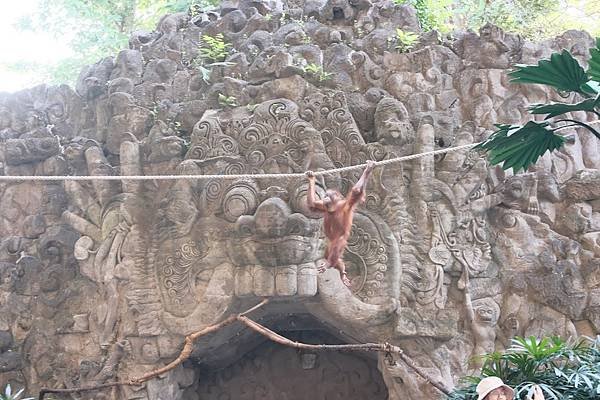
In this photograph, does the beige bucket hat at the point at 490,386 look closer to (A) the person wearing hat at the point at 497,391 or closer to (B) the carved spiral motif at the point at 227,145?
(A) the person wearing hat at the point at 497,391

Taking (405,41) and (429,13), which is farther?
(429,13)

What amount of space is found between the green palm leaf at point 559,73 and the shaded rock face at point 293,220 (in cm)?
220

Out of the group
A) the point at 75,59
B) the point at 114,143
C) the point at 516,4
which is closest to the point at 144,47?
the point at 114,143

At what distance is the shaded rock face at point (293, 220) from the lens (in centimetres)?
558

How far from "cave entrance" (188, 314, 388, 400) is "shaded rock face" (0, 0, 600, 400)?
31 cm

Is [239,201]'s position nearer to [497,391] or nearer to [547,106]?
[497,391]

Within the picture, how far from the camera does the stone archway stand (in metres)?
6.93

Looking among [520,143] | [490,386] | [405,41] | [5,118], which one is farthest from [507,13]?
[5,118]

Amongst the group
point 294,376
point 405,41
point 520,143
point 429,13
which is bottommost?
point 294,376

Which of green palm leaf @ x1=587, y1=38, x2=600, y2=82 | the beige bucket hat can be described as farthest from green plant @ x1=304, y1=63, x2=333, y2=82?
the beige bucket hat

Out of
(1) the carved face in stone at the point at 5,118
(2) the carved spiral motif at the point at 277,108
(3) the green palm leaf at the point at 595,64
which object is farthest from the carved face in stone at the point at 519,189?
(1) the carved face in stone at the point at 5,118

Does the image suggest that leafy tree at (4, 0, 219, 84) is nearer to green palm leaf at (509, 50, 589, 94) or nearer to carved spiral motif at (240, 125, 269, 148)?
carved spiral motif at (240, 125, 269, 148)

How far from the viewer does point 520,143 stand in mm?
3777

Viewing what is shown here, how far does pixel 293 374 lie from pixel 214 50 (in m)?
3.36
